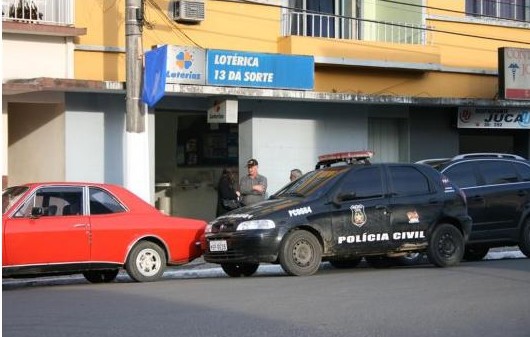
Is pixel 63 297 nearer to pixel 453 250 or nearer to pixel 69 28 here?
pixel 453 250

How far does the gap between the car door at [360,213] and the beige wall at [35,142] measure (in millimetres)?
7354

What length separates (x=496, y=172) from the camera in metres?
14.1

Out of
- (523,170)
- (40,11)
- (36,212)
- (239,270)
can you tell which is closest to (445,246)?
(523,170)

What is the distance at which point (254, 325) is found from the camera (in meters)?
7.52

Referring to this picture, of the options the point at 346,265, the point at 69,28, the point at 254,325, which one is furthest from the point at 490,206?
the point at 69,28

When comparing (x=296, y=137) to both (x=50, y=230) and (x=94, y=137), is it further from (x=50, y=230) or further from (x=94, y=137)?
(x=50, y=230)

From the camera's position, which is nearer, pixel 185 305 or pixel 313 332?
A: pixel 313 332

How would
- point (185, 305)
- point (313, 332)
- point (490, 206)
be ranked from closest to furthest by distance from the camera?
point (313, 332), point (185, 305), point (490, 206)

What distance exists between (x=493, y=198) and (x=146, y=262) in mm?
6140

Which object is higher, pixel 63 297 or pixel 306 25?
pixel 306 25

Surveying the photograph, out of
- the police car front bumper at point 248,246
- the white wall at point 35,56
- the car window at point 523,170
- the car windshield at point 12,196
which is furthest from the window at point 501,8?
the car windshield at point 12,196

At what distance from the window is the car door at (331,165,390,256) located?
11541 mm

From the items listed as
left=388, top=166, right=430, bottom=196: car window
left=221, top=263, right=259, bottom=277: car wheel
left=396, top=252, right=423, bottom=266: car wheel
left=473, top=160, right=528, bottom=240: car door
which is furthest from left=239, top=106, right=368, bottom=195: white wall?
left=388, top=166, right=430, bottom=196: car window

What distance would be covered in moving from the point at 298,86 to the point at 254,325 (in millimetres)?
11106
